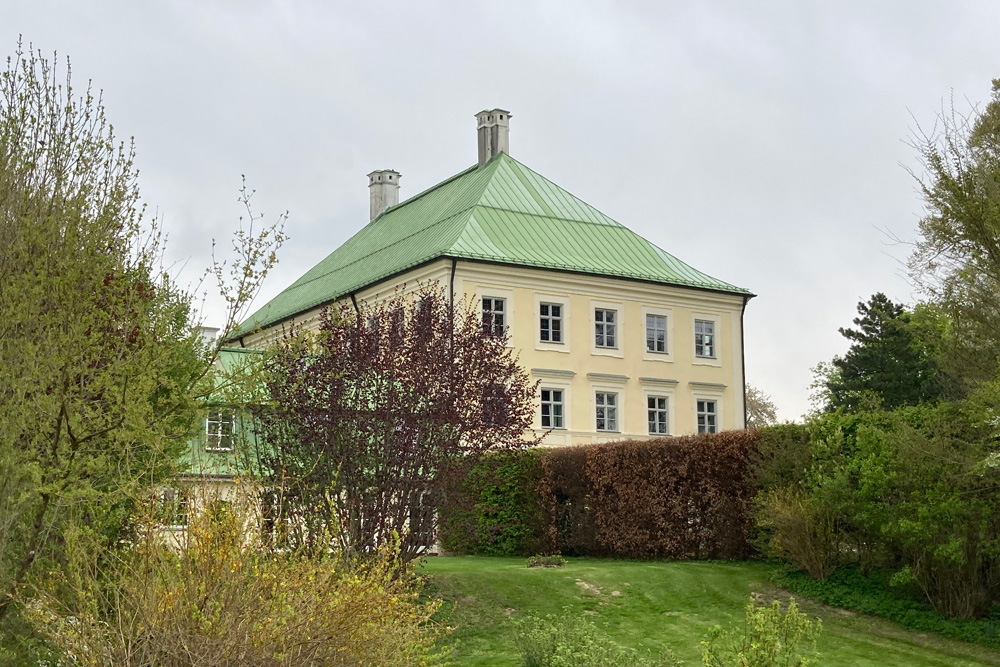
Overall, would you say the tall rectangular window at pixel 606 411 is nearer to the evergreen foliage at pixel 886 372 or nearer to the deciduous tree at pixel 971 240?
the evergreen foliage at pixel 886 372

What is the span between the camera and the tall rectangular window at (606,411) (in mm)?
40938

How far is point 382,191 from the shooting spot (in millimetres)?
54906

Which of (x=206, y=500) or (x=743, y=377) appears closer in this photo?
(x=206, y=500)

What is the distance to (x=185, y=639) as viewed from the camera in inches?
346

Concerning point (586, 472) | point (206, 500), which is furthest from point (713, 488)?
point (206, 500)

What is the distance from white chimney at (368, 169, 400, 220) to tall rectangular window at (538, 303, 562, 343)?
16.2m

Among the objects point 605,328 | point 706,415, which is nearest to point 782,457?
point 605,328

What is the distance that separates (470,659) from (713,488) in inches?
324

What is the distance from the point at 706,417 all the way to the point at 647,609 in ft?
85.8

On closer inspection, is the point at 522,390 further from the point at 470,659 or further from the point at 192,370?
the point at 192,370

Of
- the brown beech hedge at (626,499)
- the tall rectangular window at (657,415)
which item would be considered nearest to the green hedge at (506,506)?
the brown beech hedge at (626,499)

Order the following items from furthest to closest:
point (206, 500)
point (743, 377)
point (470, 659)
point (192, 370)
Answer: point (743, 377)
point (470, 659)
point (192, 370)
point (206, 500)

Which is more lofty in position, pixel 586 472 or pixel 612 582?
pixel 586 472

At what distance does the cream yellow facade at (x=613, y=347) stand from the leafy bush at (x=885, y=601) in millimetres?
19702
